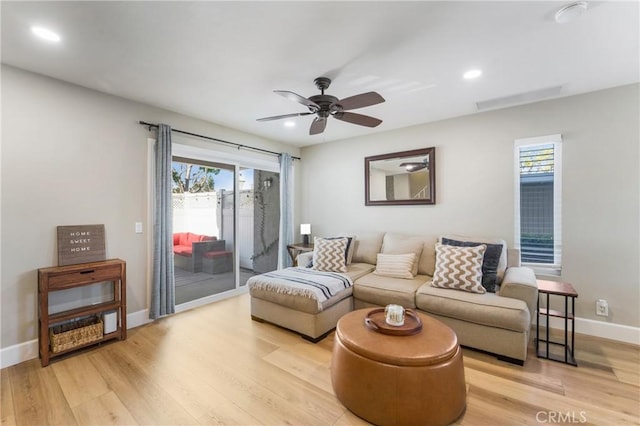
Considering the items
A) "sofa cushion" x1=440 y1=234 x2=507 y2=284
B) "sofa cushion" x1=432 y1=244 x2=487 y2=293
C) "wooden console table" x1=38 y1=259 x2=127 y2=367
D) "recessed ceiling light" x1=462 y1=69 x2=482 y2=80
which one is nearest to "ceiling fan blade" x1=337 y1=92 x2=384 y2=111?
"recessed ceiling light" x1=462 y1=69 x2=482 y2=80

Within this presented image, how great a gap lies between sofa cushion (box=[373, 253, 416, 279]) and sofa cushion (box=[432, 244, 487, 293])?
0.44 metres

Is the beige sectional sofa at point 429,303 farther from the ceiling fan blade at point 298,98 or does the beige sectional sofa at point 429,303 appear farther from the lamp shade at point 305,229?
the ceiling fan blade at point 298,98

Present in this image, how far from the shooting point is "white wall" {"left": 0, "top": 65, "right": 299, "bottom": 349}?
2477 mm

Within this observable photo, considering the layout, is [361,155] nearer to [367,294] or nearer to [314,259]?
[314,259]

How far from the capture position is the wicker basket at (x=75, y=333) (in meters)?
2.52

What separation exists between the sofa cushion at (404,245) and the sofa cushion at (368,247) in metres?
0.14

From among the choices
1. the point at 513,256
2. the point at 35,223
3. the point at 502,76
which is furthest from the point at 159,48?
the point at 513,256

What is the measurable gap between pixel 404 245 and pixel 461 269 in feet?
2.97

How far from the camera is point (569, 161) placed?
310 cm

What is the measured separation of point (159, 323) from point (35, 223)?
160 cm

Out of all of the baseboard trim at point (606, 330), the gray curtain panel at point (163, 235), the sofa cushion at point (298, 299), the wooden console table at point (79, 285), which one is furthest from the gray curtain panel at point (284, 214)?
the baseboard trim at point (606, 330)

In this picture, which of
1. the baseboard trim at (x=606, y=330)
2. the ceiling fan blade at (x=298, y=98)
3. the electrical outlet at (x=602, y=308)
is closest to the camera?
the ceiling fan blade at (x=298, y=98)

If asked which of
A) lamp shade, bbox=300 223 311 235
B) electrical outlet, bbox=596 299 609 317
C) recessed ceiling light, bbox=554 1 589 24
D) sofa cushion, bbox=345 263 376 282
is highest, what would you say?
recessed ceiling light, bbox=554 1 589 24

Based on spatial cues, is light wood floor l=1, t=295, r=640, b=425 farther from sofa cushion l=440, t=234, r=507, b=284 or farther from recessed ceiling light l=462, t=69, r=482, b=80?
recessed ceiling light l=462, t=69, r=482, b=80
